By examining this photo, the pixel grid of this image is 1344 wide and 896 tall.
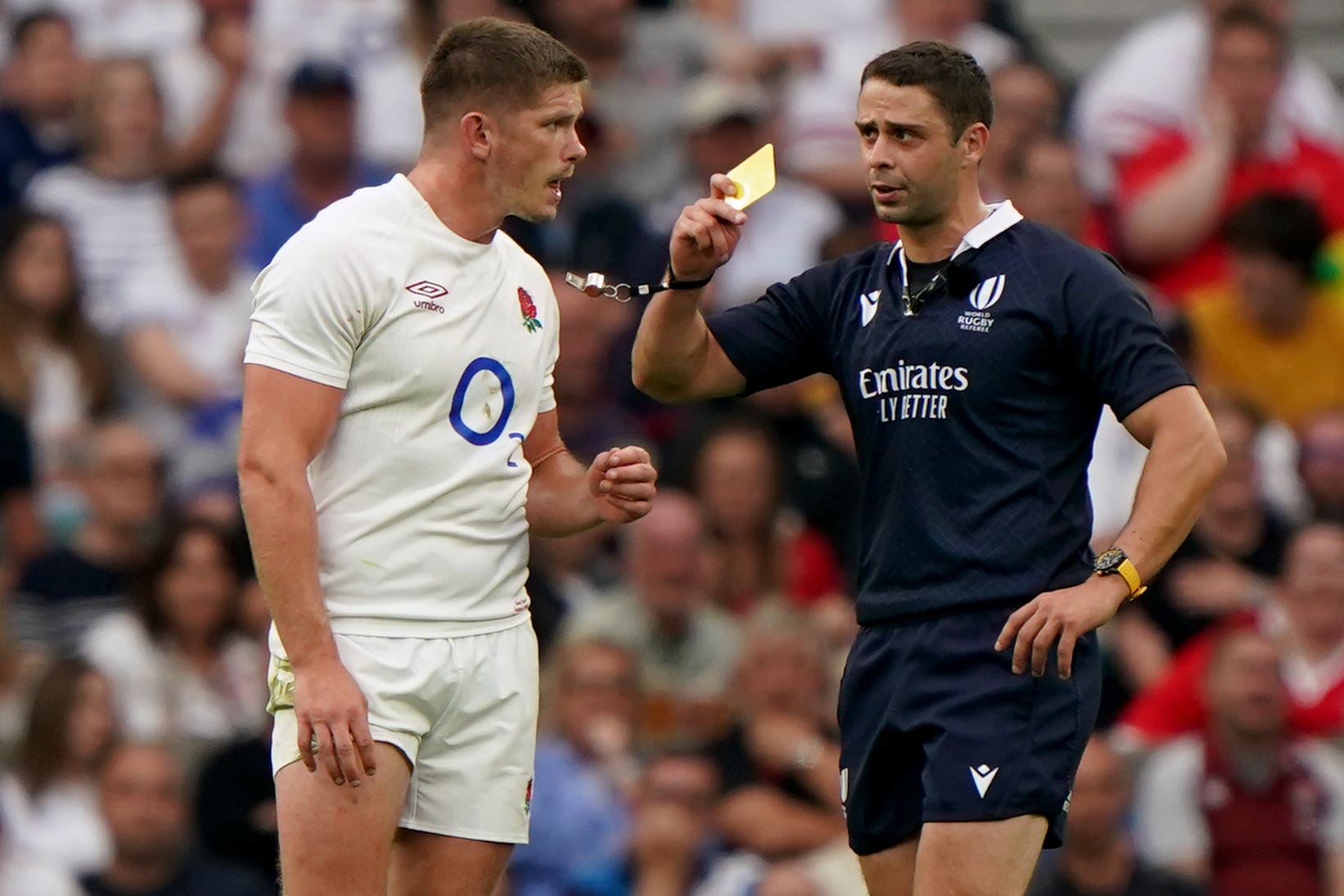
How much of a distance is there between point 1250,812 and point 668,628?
91.2 inches

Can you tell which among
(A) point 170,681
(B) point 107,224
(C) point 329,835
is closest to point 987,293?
(C) point 329,835

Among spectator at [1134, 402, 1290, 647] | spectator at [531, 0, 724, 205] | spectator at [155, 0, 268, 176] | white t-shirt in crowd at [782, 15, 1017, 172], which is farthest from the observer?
spectator at [155, 0, 268, 176]

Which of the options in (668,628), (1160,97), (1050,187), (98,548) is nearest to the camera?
(668,628)

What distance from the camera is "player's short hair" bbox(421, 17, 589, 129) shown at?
5.34 metres

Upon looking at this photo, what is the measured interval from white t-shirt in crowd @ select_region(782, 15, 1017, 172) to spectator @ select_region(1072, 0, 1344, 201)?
0.51 m

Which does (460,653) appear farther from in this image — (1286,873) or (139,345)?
(139,345)

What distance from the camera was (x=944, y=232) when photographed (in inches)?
219

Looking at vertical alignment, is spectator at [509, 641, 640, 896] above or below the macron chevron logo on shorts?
below

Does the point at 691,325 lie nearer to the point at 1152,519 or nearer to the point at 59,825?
the point at 1152,519

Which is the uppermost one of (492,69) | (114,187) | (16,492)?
(492,69)

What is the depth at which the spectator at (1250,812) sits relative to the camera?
8.58 metres

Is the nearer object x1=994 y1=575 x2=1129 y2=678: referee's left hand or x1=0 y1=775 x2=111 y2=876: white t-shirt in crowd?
x1=994 y1=575 x2=1129 y2=678: referee's left hand

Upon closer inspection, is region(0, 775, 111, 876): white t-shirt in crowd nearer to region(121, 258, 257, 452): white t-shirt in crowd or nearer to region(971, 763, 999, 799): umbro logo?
region(121, 258, 257, 452): white t-shirt in crowd

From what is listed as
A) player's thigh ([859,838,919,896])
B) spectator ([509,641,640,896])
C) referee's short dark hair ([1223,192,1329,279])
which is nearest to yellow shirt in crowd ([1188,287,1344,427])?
referee's short dark hair ([1223,192,1329,279])
